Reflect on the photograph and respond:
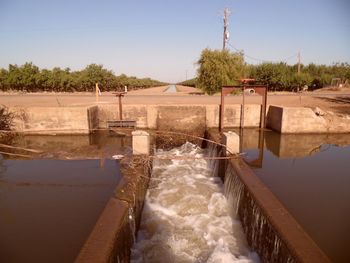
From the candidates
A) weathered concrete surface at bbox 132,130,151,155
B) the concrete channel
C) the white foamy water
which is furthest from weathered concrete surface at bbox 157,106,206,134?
weathered concrete surface at bbox 132,130,151,155

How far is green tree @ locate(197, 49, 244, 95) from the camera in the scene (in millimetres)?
32781

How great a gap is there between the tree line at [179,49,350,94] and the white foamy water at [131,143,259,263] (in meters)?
10.1

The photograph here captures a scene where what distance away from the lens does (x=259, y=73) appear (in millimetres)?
55844

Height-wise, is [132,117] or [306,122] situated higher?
[132,117]

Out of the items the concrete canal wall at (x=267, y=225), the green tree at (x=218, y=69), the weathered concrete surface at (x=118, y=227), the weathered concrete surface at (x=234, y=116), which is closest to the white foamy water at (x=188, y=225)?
the concrete canal wall at (x=267, y=225)

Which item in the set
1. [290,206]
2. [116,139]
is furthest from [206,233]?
[116,139]

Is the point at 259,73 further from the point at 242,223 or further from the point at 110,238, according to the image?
the point at 110,238

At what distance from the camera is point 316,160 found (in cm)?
1197

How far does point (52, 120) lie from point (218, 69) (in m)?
22.1

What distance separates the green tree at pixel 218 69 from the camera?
108ft

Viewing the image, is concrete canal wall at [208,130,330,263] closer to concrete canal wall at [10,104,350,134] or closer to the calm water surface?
the calm water surface

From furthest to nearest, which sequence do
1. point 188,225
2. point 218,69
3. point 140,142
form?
1. point 218,69
2. point 140,142
3. point 188,225

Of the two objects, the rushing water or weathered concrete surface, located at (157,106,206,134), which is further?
weathered concrete surface, located at (157,106,206,134)

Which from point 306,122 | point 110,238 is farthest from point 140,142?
point 306,122
